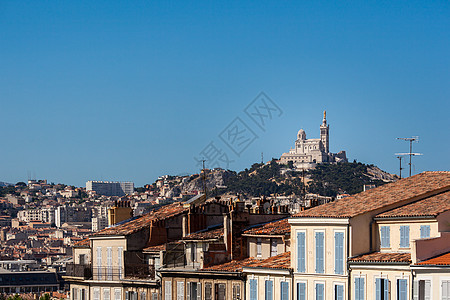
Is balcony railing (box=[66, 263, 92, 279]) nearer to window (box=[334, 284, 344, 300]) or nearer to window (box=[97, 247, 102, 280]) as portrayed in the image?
window (box=[97, 247, 102, 280])

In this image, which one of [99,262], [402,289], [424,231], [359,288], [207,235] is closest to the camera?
[402,289]

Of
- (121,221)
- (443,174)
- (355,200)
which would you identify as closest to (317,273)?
(355,200)

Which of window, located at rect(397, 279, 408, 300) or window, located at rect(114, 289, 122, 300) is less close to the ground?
window, located at rect(397, 279, 408, 300)

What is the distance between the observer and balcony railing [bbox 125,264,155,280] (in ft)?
172

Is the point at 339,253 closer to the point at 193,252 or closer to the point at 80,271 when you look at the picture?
the point at 193,252

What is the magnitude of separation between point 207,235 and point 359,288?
14332 mm

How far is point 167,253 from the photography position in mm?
50250

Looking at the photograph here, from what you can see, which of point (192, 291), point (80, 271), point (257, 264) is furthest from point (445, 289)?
point (80, 271)

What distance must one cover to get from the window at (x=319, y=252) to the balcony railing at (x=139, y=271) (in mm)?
14714

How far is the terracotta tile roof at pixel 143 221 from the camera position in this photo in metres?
55.5

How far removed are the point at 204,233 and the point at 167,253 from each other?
2.36m

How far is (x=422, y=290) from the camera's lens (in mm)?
34219

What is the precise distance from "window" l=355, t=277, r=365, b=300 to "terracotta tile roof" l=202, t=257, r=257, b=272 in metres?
8.42

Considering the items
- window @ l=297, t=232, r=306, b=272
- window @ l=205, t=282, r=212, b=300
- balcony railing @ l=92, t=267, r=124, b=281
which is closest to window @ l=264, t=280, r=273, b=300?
window @ l=297, t=232, r=306, b=272
